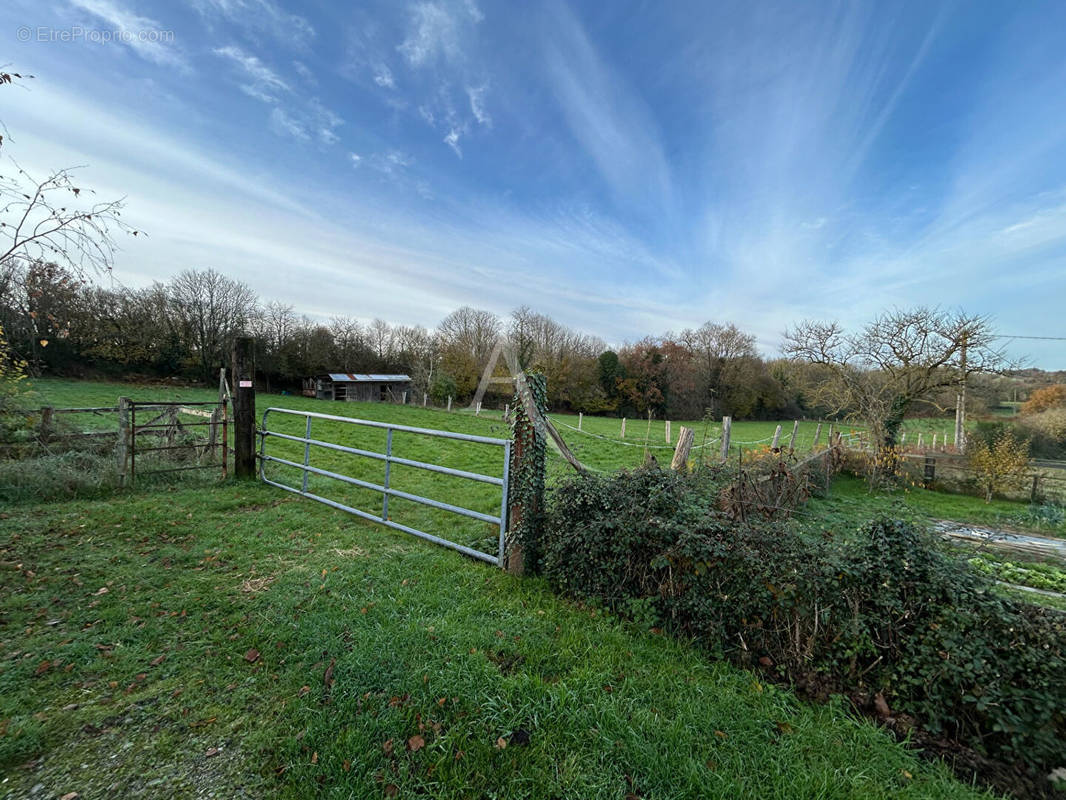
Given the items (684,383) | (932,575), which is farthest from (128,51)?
(684,383)

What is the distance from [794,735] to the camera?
193 cm

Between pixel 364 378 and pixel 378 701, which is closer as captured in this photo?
pixel 378 701

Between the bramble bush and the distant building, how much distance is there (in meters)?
31.6

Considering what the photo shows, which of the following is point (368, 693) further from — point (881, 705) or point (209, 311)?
point (209, 311)

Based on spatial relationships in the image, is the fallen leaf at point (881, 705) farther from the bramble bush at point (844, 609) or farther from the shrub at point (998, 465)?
the shrub at point (998, 465)

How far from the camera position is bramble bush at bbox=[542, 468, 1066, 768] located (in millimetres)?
1853

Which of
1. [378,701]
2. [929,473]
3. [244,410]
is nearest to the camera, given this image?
[378,701]

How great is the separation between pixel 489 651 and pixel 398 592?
103 centimetres

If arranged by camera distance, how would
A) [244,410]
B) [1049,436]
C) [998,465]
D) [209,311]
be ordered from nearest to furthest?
[244,410], [998,465], [1049,436], [209,311]

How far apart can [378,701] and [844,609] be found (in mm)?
2566

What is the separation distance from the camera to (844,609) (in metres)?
2.33

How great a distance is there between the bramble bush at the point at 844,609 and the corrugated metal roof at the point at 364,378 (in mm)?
33556

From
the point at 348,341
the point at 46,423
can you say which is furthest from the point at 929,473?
the point at 348,341

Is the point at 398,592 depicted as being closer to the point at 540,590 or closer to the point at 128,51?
the point at 540,590
